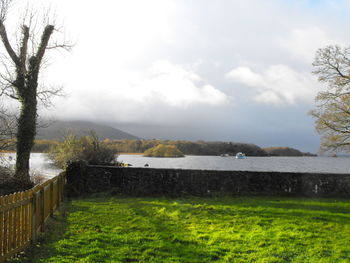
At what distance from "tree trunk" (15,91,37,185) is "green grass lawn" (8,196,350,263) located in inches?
223

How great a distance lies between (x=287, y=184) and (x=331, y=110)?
6.71 metres

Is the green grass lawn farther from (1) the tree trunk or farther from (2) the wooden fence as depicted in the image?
(1) the tree trunk

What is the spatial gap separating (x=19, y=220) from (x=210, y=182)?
497 inches

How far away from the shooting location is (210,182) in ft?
60.7

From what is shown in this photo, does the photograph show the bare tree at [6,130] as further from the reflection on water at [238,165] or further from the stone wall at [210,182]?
the reflection on water at [238,165]

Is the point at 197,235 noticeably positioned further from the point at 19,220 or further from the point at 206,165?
the point at 206,165

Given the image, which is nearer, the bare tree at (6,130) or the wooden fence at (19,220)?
the wooden fence at (19,220)

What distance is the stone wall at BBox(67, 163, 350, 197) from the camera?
18.4 metres

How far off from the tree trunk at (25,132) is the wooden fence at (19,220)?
9.18 metres

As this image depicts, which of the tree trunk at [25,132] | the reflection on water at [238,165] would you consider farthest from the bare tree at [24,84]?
the reflection on water at [238,165]

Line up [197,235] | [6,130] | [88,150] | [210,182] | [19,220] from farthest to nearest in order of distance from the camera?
[88,150], [210,182], [6,130], [197,235], [19,220]

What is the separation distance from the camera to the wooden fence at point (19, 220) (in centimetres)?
661

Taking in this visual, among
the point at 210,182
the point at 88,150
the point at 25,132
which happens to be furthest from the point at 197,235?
the point at 88,150

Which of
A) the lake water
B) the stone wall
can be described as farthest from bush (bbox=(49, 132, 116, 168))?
the stone wall
